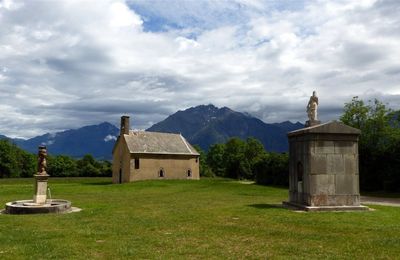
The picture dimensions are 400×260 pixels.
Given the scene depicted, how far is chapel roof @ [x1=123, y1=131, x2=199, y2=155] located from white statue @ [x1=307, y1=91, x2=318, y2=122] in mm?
39279

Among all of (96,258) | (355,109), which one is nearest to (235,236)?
(96,258)

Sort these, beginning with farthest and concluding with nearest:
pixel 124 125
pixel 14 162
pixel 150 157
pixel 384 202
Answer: pixel 14 162 < pixel 124 125 < pixel 150 157 < pixel 384 202

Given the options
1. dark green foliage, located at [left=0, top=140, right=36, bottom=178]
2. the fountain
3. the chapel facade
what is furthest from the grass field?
dark green foliage, located at [left=0, top=140, right=36, bottom=178]

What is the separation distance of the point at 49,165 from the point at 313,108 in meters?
102

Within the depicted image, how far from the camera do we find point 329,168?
19.6m

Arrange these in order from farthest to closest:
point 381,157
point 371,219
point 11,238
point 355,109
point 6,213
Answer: point 355,109 < point 381,157 < point 6,213 < point 371,219 < point 11,238

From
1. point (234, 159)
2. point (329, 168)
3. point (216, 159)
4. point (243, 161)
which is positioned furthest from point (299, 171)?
point (216, 159)

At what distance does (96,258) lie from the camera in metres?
9.95

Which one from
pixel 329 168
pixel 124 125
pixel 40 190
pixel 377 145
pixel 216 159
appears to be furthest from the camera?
pixel 216 159

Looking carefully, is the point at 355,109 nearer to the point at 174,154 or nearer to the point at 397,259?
the point at 174,154

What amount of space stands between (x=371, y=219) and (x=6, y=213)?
1620 cm

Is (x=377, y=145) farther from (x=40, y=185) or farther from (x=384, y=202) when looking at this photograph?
(x=40, y=185)

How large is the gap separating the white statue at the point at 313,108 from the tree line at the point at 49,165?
87132 millimetres

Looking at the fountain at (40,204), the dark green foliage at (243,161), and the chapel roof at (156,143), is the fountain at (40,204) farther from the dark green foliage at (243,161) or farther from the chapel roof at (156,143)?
the chapel roof at (156,143)
